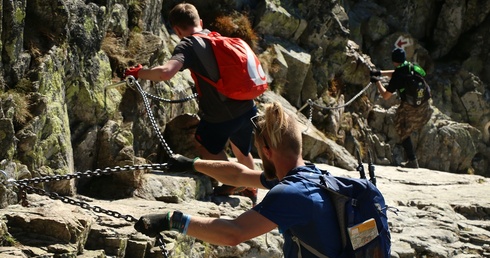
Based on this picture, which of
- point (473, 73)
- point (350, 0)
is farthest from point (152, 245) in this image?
point (473, 73)

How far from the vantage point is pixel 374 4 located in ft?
91.7

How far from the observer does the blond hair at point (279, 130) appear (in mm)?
5117

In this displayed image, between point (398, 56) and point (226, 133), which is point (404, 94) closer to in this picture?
point (398, 56)

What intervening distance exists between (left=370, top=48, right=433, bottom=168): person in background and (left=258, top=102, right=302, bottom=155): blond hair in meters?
10.7

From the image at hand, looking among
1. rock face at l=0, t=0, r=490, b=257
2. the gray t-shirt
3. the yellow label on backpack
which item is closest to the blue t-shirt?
the yellow label on backpack

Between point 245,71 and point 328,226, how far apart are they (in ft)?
15.3

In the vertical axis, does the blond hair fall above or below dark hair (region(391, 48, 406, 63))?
above

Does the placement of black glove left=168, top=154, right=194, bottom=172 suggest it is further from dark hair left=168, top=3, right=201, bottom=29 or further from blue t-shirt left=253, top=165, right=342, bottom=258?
dark hair left=168, top=3, right=201, bottom=29

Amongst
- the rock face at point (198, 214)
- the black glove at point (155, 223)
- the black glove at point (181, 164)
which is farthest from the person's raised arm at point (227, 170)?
the black glove at point (155, 223)

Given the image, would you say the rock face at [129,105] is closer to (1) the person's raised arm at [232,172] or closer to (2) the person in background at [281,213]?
(1) the person's raised arm at [232,172]

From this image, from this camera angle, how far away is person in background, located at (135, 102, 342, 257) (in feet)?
15.9

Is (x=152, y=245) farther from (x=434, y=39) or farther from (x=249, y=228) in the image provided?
(x=434, y=39)

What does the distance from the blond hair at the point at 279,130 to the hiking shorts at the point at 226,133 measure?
448 centimetres

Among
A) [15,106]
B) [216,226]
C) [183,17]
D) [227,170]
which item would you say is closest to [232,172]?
[227,170]
